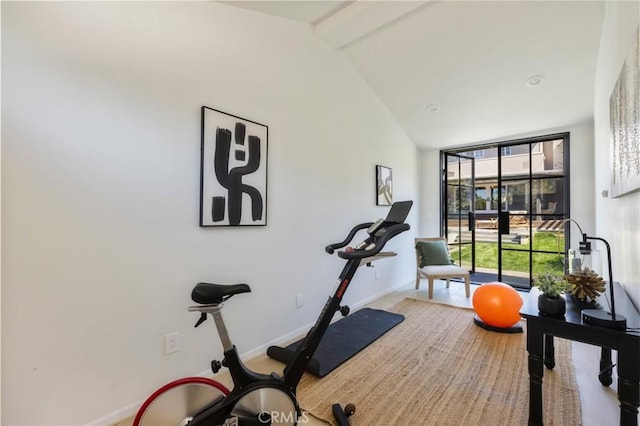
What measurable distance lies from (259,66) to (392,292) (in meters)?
3.44

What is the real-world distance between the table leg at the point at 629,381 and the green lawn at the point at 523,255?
10.3ft

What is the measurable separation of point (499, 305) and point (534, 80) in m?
2.52

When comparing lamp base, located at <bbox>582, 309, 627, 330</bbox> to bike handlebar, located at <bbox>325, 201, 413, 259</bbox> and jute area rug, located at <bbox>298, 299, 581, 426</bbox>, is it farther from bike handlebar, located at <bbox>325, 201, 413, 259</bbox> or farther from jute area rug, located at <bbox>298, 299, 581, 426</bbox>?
bike handlebar, located at <bbox>325, 201, 413, 259</bbox>

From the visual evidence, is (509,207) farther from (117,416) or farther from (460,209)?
(117,416)

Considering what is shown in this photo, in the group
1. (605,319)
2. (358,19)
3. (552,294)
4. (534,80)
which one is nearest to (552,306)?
(552,294)

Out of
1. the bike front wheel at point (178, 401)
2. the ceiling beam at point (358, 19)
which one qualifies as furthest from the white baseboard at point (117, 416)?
the ceiling beam at point (358, 19)

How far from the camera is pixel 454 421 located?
1633 millimetres

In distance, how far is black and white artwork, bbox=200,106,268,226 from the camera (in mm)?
2010

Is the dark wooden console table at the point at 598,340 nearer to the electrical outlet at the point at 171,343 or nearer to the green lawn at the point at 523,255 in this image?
the electrical outlet at the point at 171,343

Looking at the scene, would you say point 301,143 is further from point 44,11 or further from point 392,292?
point 392,292

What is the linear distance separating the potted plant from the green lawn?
2866 mm

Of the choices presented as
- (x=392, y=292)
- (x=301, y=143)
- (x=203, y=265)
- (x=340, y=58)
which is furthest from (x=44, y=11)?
(x=392, y=292)

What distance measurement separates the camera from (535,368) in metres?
1.49

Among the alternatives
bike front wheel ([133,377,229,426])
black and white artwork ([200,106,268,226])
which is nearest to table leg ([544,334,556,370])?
bike front wheel ([133,377,229,426])
